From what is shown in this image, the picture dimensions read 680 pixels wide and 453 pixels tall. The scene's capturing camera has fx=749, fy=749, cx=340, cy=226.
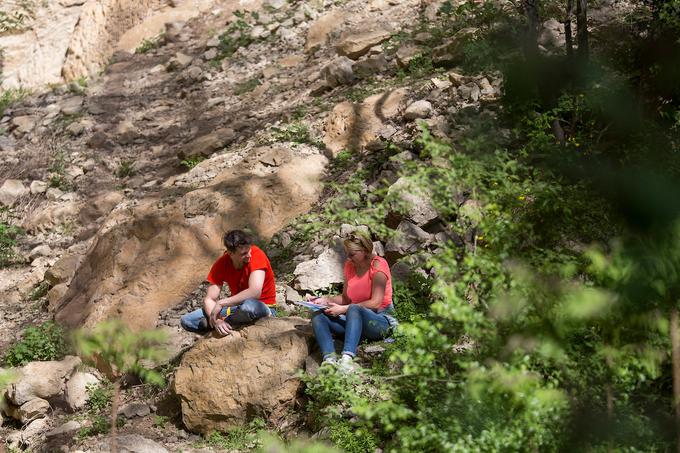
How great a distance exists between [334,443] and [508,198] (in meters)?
1.92

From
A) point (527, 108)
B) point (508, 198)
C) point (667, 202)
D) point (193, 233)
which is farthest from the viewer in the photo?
point (193, 233)

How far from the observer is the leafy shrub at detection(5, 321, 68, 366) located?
7004mm

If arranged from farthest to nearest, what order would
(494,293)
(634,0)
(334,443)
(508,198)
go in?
(634,0)
(334,443)
(508,198)
(494,293)

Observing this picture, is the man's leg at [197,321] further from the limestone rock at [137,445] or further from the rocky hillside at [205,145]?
the limestone rock at [137,445]

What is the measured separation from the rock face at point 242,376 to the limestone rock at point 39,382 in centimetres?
160

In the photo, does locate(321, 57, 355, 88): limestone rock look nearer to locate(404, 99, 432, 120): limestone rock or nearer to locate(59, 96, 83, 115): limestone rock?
locate(404, 99, 432, 120): limestone rock

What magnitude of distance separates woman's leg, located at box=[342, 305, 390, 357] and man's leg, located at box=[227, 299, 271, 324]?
30.7 inches

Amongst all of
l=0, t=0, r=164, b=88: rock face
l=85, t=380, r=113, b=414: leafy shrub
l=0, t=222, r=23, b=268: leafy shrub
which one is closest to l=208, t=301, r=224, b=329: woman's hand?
l=85, t=380, r=113, b=414: leafy shrub

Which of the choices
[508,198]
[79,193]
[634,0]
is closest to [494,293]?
[508,198]

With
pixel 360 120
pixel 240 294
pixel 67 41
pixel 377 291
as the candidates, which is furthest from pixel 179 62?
pixel 377 291

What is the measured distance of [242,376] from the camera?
5320 millimetres

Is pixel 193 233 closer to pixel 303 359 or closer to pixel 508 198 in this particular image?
pixel 303 359

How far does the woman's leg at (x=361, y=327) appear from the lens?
197 inches

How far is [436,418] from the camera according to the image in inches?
126
